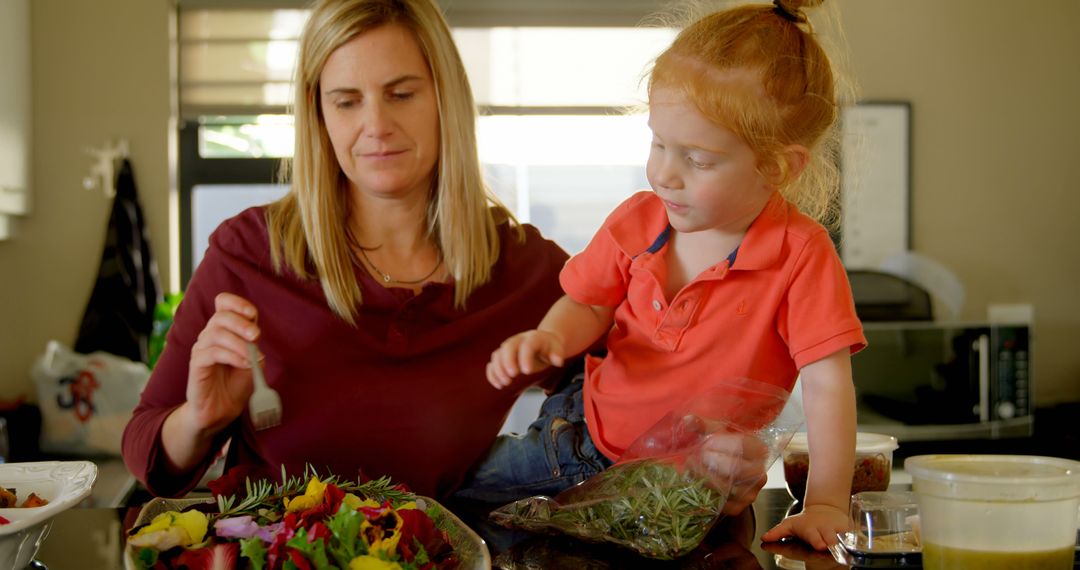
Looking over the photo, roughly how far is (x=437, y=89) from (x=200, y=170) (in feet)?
8.40

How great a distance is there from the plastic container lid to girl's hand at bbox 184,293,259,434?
60 centimetres

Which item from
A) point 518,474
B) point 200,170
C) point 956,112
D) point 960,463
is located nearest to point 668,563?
point 960,463

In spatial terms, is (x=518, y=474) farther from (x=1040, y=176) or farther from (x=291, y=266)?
(x=1040, y=176)

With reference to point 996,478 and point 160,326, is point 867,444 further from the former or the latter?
point 160,326

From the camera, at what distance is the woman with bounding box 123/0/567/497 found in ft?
4.10

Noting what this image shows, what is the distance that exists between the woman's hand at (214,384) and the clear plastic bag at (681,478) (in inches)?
13.1

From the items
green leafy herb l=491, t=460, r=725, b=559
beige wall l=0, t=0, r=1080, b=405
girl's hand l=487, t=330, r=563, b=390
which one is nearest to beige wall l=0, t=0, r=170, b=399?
beige wall l=0, t=0, r=1080, b=405

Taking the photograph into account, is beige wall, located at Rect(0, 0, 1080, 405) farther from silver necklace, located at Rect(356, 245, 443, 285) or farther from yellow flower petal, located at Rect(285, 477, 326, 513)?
yellow flower petal, located at Rect(285, 477, 326, 513)

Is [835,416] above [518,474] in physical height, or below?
above

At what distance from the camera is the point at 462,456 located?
126 cm

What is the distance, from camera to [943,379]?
3160 mm

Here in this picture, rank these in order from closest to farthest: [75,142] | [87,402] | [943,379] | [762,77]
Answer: [762,77], [87,402], [943,379], [75,142]

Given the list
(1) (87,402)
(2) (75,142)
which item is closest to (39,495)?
(1) (87,402)

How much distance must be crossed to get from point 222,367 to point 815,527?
2.09ft
